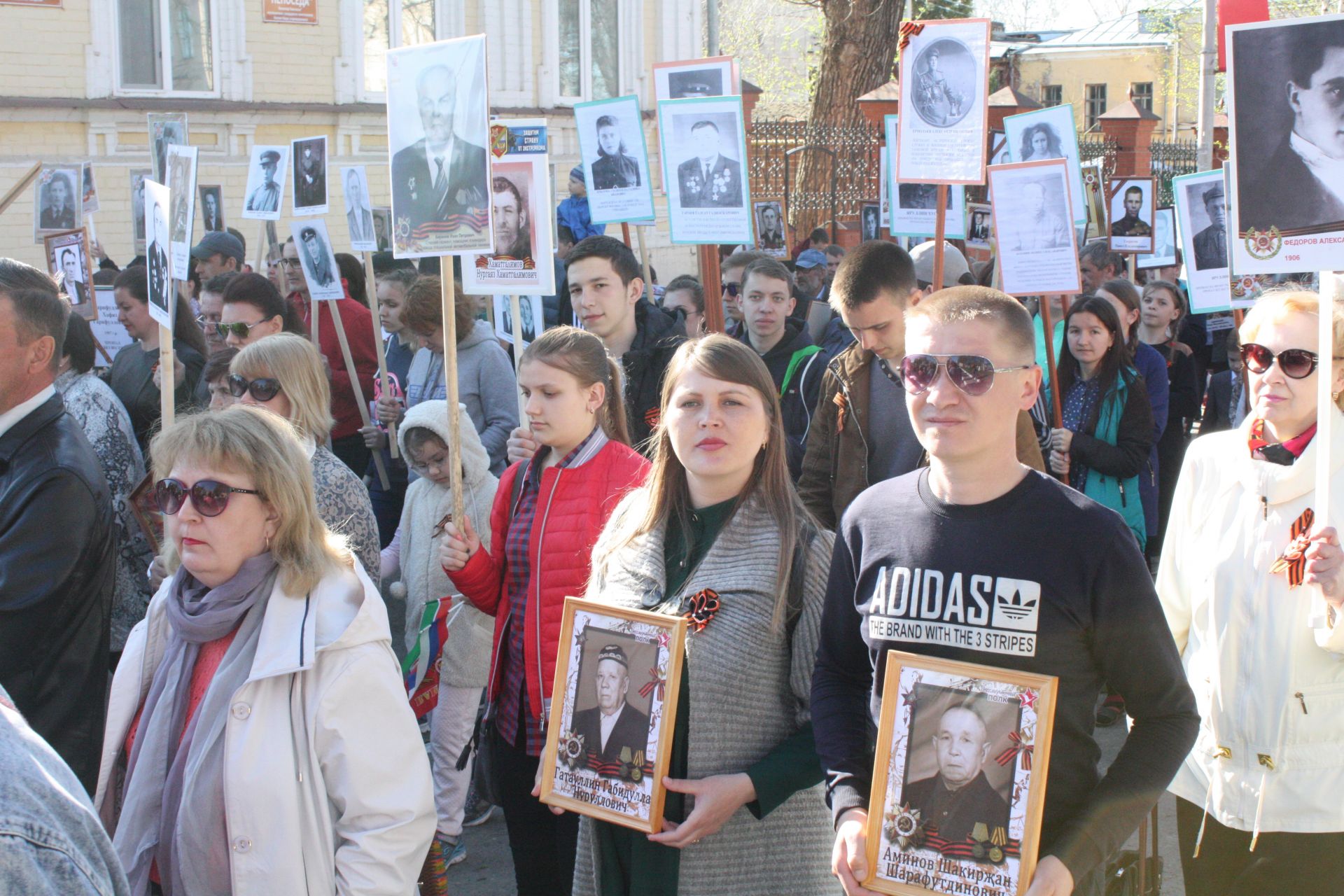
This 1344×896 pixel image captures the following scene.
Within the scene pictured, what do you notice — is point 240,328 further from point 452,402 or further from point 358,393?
point 452,402

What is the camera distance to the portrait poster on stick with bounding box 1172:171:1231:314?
630cm

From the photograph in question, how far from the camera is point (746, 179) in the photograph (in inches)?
235

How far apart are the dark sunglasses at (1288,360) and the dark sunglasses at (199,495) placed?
236 cm

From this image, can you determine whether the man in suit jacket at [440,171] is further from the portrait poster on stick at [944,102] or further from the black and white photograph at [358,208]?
the black and white photograph at [358,208]

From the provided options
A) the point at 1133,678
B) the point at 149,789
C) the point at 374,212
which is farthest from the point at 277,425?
the point at 374,212

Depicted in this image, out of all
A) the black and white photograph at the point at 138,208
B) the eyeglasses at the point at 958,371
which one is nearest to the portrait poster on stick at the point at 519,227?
the eyeglasses at the point at 958,371

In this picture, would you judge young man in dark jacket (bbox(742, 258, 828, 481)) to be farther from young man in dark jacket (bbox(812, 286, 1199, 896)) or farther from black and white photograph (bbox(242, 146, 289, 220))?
black and white photograph (bbox(242, 146, 289, 220))

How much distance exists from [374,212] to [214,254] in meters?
3.49

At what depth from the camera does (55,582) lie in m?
3.13

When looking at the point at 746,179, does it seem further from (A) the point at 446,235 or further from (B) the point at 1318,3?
(B) the point at 1318,3

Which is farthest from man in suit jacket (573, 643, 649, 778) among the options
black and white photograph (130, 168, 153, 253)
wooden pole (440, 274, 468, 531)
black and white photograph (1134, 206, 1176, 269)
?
black and white photograph (1134, 206, 1176, 269)

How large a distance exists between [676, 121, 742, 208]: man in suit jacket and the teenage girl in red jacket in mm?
2437

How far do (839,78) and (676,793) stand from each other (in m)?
17.9

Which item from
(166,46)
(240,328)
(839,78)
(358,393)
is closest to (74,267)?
(358,393)
